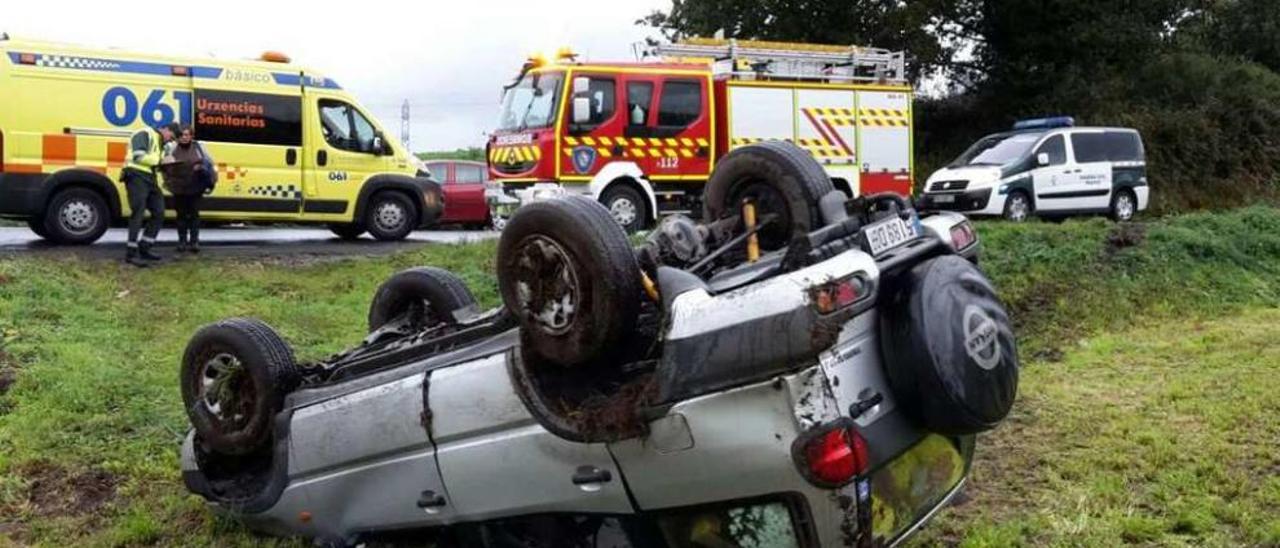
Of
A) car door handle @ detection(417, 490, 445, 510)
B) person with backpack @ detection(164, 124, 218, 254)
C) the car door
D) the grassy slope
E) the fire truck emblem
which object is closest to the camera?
car door handle @ detection(417, 490, 445, 510)

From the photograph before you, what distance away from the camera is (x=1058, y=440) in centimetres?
488

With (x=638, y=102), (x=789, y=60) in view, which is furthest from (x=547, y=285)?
(x=789, y=60)

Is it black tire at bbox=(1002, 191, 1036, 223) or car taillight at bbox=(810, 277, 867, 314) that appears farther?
black tire at bbox=(1002, 191, 1036, 223)

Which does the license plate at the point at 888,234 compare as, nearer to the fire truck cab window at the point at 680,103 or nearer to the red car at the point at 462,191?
the fire truck cab window at the point at 680,103

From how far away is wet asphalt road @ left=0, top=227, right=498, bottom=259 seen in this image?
11250 mm

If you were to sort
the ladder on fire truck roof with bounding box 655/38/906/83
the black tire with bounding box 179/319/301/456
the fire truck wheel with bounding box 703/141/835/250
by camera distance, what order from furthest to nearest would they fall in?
the ladder on fire truck roof with bounding box 655/38/906/83 → the black tire with bounding box 179/319/301/456 → the fire truck wheel with bounding box 703/141/835/250

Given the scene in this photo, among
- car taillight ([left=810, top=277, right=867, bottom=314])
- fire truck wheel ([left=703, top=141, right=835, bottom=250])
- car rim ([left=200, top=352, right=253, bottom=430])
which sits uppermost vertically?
fire truck wheel ([left=703, top=141, right=835, bottom=250])

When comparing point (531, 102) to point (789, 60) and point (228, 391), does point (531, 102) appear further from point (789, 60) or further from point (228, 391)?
point (228, 391)

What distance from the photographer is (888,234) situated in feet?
10.4

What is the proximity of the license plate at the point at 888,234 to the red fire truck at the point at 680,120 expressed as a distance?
946 centimetres

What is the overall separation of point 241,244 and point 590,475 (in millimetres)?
10396

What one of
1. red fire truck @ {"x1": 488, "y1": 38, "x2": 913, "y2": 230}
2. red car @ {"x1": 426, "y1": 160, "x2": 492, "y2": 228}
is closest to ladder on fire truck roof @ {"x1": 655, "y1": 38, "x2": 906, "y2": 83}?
red fire truck @ {"x1": 488, "y1": 38, "x2": 913, "y2": 230}

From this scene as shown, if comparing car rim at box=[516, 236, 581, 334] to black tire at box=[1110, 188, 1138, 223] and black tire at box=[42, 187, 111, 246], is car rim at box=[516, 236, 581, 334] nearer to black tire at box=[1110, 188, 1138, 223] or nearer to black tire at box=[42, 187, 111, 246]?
black tire at box=[42, 187, 111, 246]

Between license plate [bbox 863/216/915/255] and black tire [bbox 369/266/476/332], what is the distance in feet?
5.69
